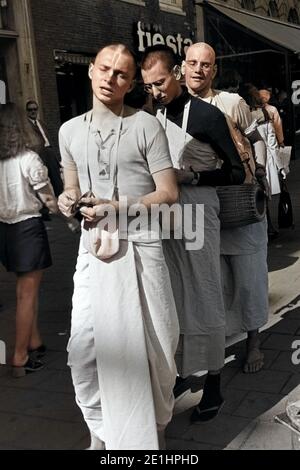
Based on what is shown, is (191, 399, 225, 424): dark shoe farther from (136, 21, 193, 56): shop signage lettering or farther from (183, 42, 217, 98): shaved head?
(136, 21, 193, 56): shop signage lettering

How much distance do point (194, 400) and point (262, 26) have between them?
689 inches

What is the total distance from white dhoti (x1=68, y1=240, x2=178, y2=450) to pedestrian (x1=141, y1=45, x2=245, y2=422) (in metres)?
0.49

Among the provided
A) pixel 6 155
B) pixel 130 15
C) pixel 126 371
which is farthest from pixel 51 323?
pixel 130 15

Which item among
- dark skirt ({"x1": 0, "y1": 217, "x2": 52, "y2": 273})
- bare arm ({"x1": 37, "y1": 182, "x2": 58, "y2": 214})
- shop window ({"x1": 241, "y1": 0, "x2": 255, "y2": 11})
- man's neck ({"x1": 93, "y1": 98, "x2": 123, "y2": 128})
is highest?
shop window ({"x1": 241, "y1": 0, "x2": 255, "y2": 11})

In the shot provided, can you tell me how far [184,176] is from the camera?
2.99 metres

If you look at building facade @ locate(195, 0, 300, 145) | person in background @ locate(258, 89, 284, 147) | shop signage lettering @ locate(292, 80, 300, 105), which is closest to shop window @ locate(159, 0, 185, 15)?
building facade @ locate(195, 0, 300, 145)

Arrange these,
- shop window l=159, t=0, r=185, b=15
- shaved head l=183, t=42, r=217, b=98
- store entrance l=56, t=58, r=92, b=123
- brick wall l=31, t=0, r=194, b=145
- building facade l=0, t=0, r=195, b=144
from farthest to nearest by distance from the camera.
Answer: shop window l=159, t=0, r=185, b=15 < store entrance l=56, t=58, r=92, b=123 < brick wall l=31, t=0, r=194, b=145 < building facade l=0, t=0, r=195, b=144 < shaved head l=183, t=42, r=217, b=98

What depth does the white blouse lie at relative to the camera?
13.0 ft

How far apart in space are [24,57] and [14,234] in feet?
27.8

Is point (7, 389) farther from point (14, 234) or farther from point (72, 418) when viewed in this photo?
point (14, 234)

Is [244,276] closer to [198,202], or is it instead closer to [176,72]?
[198,202]

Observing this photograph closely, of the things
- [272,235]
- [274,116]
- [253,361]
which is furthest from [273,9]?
[253,361]
